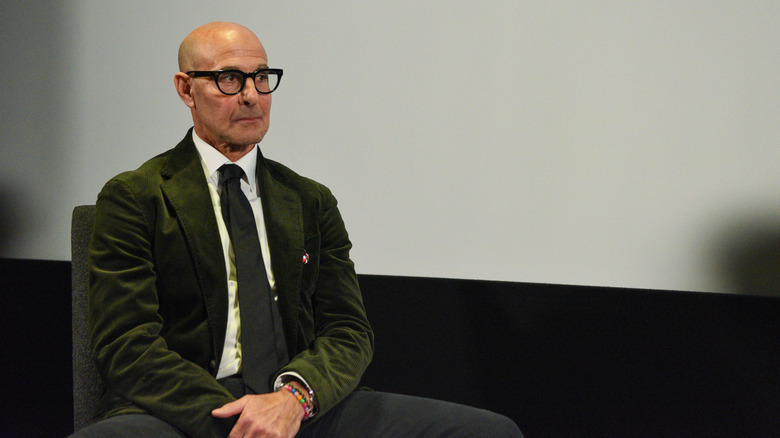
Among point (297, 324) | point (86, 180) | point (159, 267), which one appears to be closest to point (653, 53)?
point (297, 324)

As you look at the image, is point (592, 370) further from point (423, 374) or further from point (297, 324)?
point (297, 324)

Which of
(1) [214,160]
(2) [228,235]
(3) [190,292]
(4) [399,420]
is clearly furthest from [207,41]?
(4) [399,420]

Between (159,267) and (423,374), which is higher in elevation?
(159,267)

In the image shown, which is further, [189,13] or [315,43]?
[189,13]

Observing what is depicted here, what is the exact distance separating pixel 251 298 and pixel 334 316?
8.0 inches

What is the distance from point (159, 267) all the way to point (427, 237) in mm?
898

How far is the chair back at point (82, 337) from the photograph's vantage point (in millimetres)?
1385

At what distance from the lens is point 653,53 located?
1.88m

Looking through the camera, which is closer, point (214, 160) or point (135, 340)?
point (135, 340)

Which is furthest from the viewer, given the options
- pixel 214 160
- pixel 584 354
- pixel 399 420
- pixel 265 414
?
pixel 584 354

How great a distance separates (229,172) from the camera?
4.80 ft

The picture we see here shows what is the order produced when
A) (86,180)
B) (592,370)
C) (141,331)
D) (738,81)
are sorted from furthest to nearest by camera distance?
(86,180)
(592,370)
(738,81)
(141,331)

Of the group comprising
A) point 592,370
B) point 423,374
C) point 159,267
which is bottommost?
point 423,374

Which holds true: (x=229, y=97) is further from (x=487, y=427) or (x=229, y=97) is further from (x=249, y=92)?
(x=487, y=427)
